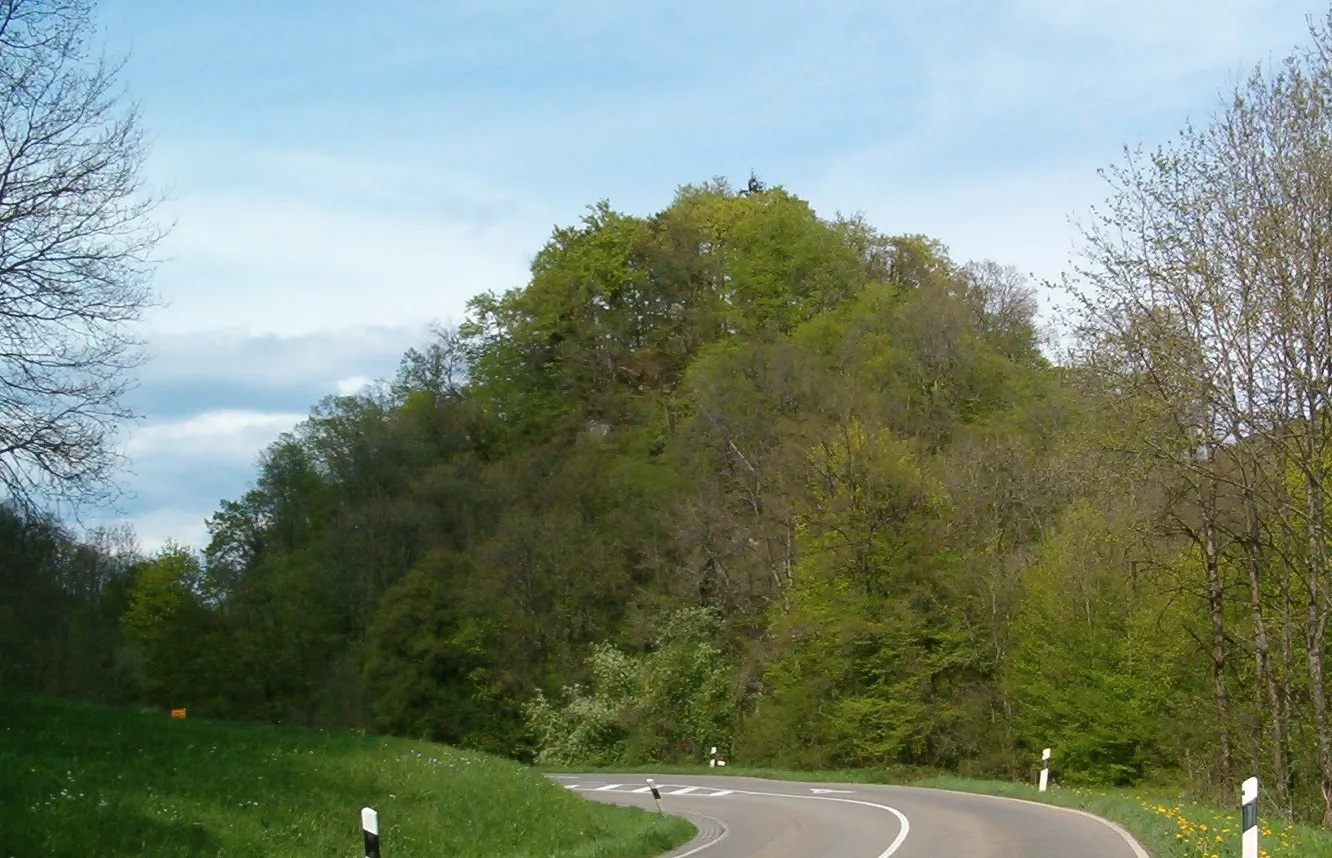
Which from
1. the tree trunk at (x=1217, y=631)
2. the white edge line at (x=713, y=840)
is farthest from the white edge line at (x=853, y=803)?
the tree trunk at (x=1217, y=631)

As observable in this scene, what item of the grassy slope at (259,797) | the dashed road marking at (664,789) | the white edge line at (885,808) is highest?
the grassy slope at (259,797)

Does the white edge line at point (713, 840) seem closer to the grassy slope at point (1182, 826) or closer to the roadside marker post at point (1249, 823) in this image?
the grassy slope at point (1182, 826)

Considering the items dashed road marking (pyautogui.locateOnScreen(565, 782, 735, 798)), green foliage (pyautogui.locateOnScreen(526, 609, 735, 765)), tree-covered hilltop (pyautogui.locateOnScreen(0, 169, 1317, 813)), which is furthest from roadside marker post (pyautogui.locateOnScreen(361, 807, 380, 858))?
green foliage (pyautogui.locateOnScreen(526, 609, 735, 765))

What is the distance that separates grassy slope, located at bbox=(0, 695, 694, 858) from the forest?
4.02m

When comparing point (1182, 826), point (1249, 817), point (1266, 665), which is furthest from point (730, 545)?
point (1249, 817)

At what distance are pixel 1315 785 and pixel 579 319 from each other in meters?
51.6

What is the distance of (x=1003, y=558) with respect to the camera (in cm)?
4347

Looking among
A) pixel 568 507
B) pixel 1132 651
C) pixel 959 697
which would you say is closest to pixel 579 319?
pixel 568 507

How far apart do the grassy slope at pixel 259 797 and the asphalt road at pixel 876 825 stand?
1.57 m

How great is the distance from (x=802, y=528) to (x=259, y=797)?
31.2 metres

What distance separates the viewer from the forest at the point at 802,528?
20.6 m

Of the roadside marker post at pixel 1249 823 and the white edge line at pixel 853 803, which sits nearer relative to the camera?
the roadside marker post at pixel 1249 823

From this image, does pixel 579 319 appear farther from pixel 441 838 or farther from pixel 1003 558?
pixel 441 838

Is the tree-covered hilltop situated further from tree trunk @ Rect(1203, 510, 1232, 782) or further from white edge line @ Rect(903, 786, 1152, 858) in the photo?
white edge line @ Rect(903, 786, 1152, 858)
